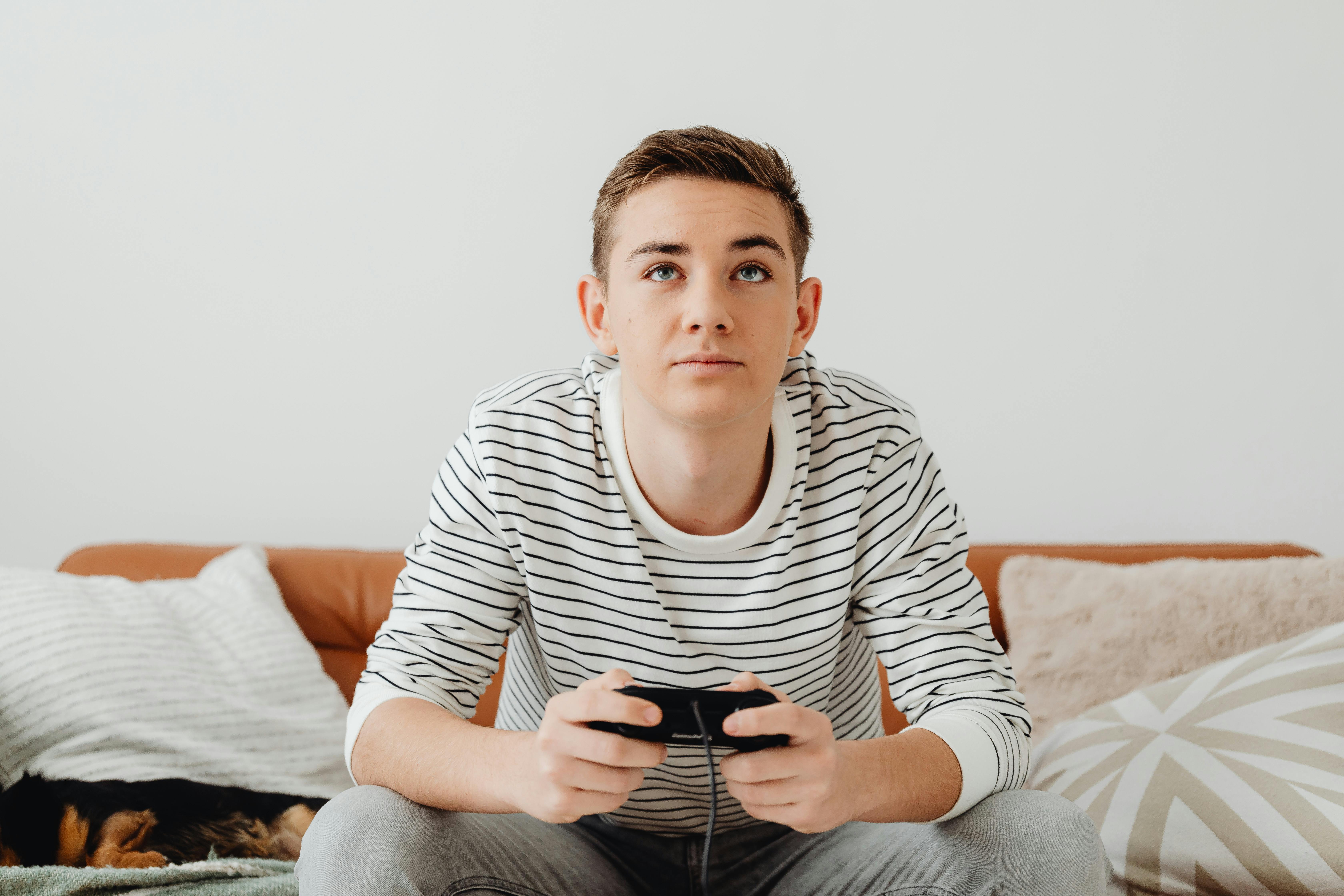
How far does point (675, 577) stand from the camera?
1.11 metres

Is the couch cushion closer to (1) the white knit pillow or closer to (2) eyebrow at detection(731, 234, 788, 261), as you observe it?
(1) the white knit pillow

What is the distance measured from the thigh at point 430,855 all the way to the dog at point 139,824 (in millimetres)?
341

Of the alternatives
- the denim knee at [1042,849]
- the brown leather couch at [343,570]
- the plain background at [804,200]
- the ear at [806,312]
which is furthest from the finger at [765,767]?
the plain background at [804,200]

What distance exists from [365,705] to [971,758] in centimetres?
63

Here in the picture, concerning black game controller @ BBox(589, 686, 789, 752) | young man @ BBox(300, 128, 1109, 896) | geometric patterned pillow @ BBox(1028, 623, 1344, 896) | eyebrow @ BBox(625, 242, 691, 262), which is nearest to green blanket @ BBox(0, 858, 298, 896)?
young man @ BBox(300, 128, 1109, 896)

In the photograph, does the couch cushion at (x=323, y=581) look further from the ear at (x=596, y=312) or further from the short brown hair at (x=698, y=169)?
the short brown hair at (x=698, y=169)

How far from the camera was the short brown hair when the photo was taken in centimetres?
106

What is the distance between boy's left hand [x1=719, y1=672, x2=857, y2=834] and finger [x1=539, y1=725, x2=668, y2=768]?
0.07 meters

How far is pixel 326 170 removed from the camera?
1.91 m

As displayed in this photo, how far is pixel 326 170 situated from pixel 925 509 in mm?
1420

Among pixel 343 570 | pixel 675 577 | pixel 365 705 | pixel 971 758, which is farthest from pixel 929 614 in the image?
pixel 343 570

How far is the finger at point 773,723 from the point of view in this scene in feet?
2.59

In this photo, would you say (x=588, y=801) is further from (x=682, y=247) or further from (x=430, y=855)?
(x=682, y=247)

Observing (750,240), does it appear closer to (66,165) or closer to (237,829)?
(237,829)
